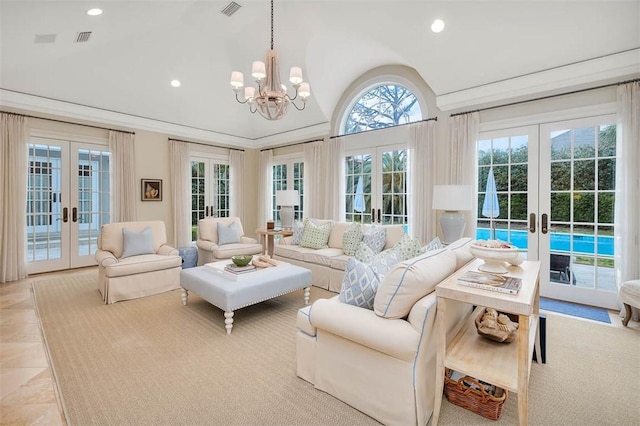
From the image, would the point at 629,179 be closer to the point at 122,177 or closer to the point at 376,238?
the point at 376,238

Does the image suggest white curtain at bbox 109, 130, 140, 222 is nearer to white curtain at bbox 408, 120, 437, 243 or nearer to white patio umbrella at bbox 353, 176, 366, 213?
white patio umbrella at bbox 353, 176, 366, 213

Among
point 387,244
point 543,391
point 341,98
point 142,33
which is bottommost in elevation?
point 543,391

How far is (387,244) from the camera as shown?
423cm

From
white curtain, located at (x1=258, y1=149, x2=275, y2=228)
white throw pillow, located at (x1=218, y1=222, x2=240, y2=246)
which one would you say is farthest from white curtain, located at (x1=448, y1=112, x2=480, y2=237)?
white curtain, located at (x1=258, y1=149, x2=275, y2=228)

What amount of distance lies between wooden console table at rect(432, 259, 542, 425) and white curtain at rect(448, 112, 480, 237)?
2478 millimetres

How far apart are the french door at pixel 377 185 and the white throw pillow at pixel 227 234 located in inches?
84.9

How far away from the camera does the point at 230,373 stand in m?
2.24

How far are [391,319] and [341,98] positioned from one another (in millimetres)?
5165

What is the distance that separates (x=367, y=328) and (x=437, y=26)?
12.2ft

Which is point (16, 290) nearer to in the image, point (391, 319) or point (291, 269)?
point (291, 269)

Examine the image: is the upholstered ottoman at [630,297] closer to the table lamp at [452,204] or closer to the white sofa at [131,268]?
the table lamp at [452,204]

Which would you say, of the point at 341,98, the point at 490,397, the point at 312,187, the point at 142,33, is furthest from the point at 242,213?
the point at 490,397

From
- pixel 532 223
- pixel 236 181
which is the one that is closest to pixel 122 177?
pixel 236 181

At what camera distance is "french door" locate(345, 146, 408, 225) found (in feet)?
17.3
